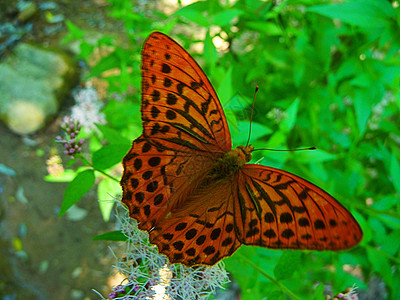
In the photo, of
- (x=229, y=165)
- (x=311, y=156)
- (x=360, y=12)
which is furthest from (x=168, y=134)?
(x=360, y=12)

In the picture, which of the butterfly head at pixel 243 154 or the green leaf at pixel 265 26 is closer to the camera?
the butterfly head at pixel 243 154

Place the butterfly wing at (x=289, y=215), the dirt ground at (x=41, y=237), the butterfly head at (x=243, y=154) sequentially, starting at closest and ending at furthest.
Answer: the butterfly wing at (x=289, y=215)
the butterfly head at (x=243, y=154)
the dirt ground at (x=41, y=237)

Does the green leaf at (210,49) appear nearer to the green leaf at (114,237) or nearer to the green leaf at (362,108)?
the green leaf at (362,108)

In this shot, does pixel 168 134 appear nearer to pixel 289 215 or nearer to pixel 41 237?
pixel 289 215

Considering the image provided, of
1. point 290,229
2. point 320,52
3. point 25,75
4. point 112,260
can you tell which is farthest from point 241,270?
point 25,75

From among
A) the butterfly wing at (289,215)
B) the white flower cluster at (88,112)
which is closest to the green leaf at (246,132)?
the butterfly wing at (289,215)

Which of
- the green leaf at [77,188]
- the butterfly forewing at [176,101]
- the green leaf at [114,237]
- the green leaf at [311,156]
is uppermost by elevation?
the butterfly forewing at [176,101]

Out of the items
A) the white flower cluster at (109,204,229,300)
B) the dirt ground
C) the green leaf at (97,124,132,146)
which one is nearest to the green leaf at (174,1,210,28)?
the green leaf at (97,124,132,146)
